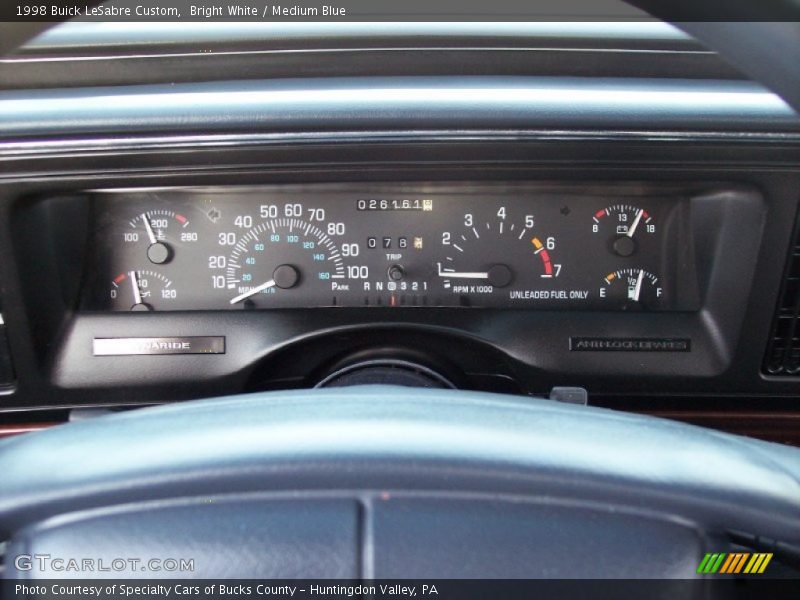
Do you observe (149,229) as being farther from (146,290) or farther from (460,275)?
(460,275)

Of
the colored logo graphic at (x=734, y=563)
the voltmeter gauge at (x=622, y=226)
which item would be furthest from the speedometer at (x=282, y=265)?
the colored logo graphic at (x=734, y=563)

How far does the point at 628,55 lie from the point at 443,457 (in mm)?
1885

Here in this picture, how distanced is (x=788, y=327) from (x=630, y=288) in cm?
45

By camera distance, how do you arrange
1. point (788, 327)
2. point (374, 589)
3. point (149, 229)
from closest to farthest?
1. point (374, 589)
2. point (788, 327)
3. point (149, 229)

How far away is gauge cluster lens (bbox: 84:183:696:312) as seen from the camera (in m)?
2.75

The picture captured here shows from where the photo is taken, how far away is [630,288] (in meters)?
2.80

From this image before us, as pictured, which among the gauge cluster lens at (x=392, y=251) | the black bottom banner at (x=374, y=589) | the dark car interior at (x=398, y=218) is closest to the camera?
the black bottom banner at (x=374, y=589)

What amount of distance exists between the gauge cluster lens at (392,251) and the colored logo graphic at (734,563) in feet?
4.72

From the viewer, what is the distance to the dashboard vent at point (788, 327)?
2.59 m

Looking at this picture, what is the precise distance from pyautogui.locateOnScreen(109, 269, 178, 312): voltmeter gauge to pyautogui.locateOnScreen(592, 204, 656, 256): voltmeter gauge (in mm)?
1292

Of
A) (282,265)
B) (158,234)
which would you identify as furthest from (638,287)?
(158,234)

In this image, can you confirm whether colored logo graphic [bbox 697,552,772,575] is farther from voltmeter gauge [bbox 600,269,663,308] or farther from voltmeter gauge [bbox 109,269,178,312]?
voltmeter gauge [bbox 109,269,178,312]

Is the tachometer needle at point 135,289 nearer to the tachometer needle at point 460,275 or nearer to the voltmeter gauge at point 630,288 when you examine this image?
the tachometer needle at point 460,275

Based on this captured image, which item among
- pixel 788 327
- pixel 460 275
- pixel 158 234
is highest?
pixel 158 234
